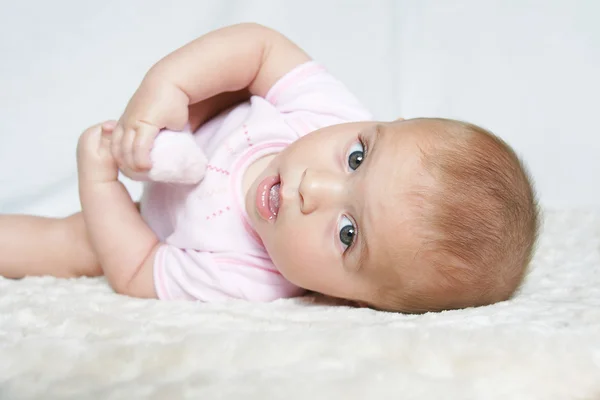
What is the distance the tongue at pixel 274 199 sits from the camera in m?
1.21

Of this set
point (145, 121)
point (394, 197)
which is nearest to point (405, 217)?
point (394, 197)

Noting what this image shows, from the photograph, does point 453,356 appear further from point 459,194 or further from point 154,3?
point 154,3

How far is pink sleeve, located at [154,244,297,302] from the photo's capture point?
4.07 ft

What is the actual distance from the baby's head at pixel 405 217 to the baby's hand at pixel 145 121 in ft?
0.70

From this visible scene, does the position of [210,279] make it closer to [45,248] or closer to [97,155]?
[97,155]

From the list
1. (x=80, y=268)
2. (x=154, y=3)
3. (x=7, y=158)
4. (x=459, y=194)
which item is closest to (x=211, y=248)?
(x=80, y=268)

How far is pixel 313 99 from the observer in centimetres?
147

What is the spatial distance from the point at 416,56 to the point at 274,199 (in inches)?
49.0

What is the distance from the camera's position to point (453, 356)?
0.79m

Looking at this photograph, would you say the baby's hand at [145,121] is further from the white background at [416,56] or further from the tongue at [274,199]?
the white background at [416,56]

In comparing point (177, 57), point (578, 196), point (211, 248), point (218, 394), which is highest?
point (177, 57)

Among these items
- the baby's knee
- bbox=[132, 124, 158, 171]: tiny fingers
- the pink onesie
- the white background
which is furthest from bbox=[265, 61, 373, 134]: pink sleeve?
the white background

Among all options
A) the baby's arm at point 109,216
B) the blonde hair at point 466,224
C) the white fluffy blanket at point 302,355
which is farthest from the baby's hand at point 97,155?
the blonde hair at point 466,224

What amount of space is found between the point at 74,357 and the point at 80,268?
711 mm
